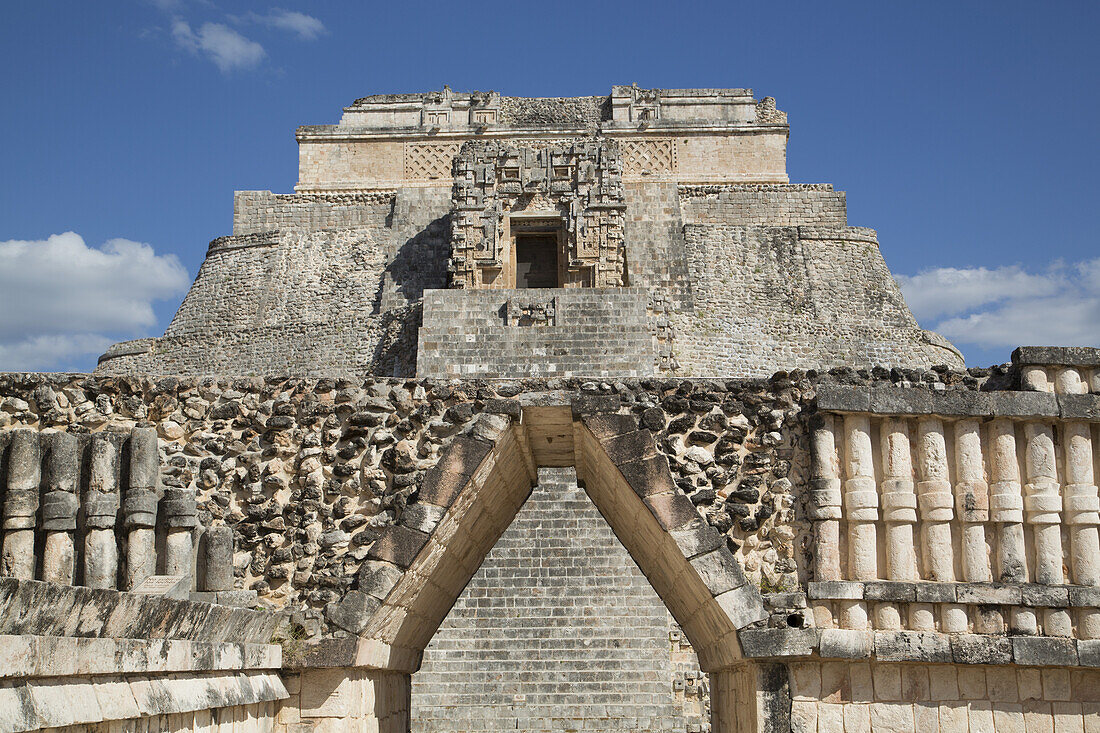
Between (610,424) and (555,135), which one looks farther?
(555,135)

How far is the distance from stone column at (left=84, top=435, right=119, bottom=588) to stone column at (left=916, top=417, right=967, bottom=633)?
4.79 metres

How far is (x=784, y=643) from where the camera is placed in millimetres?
6352

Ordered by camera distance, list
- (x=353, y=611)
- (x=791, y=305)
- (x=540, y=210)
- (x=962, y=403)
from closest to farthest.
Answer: (x=353, y=611), (x=962, y=403), (x=540, y=210), (x=791, y=305)

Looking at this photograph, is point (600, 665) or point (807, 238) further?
point (807, 238)

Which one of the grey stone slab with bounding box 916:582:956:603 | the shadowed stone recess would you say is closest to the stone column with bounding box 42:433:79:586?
the grey stone slab with bounding box 916:582:956:603

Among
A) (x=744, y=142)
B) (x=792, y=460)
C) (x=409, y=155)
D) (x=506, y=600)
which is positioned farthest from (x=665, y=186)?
(x=792, y=460)

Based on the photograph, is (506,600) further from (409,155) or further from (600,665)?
(409,155)

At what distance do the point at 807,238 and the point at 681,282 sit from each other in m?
3.73

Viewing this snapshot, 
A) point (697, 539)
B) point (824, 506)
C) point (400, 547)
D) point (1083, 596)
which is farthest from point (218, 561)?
point (1083, 596)

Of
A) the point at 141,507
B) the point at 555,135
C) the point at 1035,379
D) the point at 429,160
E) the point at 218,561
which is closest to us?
the point at 141,507

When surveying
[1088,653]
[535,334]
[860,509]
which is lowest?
[1088,653]

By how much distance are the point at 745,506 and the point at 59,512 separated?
4.00m

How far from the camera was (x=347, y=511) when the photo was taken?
6.77 m

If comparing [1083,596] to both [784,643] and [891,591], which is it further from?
[784,643]
